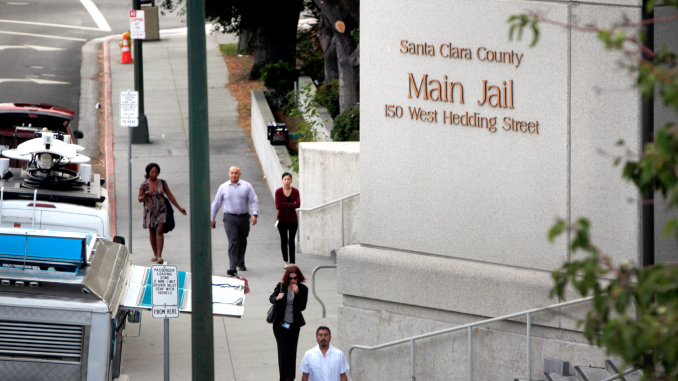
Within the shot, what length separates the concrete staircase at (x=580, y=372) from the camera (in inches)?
318

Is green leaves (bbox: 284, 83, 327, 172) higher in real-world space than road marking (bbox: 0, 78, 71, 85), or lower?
lower

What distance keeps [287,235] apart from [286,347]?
5153 millimetres

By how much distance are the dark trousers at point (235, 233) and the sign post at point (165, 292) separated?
18.5ft

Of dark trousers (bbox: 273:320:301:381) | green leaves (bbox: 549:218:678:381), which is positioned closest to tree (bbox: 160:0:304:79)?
dark trousers (bbox: 273:320:301:381)

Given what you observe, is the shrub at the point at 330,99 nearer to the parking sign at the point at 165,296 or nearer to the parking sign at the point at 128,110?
the parking sign at the point at 128,110

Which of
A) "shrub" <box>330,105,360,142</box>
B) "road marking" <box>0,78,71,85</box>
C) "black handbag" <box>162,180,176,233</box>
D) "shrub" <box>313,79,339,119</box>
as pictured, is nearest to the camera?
"black handbag" <box>162,180,176,233</box>

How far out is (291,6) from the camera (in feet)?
84.1

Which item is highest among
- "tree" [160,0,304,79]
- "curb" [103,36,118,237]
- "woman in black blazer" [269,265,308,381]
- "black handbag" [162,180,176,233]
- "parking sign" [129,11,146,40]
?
"tree" [160,0,304,79]

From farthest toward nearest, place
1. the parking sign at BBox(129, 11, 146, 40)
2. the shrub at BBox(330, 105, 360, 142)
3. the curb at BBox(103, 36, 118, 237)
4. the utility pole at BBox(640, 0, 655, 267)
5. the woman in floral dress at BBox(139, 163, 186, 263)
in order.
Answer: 1. the parking sign at BBox(129, 11, 146, 40)
2. the curb at BBox(103, 36, 118, 237)
3. the shrub at BBox(330, 105, 360, 142)
4. the woman in floral dress at BBox(139, 163, 186, 263)
5. the utility pole at BBox(640, 0, 655, 267)

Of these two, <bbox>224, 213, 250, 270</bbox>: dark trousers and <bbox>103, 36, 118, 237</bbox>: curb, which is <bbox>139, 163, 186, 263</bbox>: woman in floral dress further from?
<bbox>103, 36, 118, 237</bbox>: curb

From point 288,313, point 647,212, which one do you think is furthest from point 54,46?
point 647,212

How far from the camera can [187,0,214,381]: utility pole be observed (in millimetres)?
7516

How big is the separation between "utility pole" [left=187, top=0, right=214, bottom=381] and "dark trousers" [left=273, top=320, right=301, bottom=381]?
6.07ft

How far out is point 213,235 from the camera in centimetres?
1639
